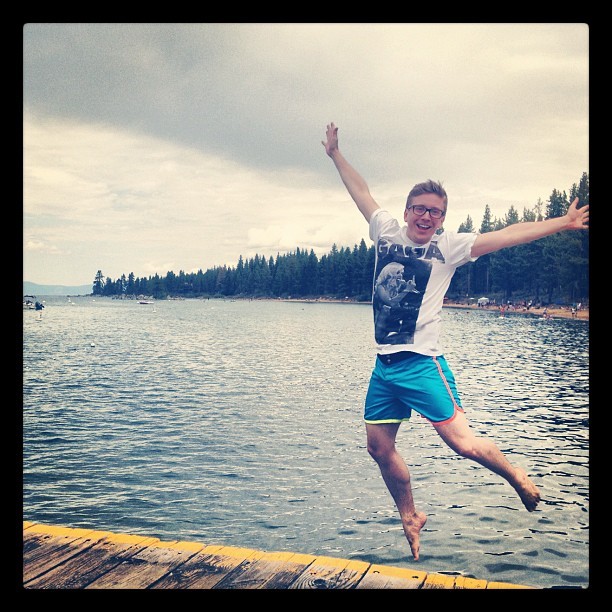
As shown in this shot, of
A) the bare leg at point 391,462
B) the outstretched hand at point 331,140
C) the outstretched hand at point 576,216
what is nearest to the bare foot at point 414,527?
the bare leg at point 391,462

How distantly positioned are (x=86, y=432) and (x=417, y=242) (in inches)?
396

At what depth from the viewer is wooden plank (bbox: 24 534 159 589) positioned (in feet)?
11.3

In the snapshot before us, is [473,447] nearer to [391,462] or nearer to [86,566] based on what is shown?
[391,462]

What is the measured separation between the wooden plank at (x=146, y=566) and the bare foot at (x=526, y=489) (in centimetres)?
210

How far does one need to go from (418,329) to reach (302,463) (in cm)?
521

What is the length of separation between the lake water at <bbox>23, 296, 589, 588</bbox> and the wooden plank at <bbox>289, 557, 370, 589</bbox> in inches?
56.8

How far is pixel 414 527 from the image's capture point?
448cm

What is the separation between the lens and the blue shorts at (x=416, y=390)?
4066mm

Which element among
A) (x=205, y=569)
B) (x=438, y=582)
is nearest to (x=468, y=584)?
(x=438, y=582)

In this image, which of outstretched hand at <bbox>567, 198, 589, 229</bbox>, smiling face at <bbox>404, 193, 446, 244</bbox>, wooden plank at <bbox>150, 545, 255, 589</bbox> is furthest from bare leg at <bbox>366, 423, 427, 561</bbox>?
outstretched hand at <bbox>567, 198, 589, 229</bbox>
